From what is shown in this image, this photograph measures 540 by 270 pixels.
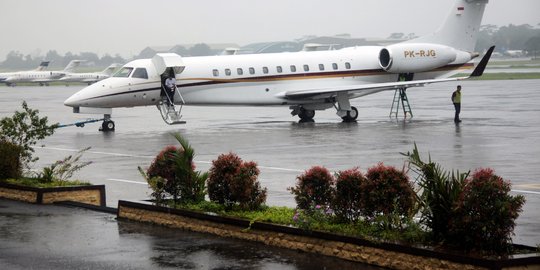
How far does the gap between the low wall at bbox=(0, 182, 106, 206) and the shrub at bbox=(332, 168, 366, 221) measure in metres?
6.19

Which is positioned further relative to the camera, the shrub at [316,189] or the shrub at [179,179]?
the shrub at [179,179]

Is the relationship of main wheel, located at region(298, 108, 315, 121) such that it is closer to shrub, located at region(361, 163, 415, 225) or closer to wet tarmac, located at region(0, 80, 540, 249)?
wet tarmac, located at region(0, 80, 540, 249)

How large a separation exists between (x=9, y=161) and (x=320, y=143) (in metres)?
12.5

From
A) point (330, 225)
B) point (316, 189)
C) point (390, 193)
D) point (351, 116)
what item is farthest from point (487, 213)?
point (351, 116)

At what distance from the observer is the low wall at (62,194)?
54.5ft

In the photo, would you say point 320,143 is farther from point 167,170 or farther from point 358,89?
point 167,170

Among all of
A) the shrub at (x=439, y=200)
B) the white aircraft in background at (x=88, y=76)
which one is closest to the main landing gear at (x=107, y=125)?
the shrub at (x=439, y=200)

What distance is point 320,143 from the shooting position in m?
28.9

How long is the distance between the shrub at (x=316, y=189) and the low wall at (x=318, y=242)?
49 centimetres

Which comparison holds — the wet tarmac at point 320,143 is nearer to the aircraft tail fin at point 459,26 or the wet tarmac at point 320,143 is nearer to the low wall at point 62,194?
the low wall at point 62,194

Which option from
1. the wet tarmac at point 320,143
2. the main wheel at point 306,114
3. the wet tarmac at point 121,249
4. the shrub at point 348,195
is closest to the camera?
the wet tarmac at point 121,249

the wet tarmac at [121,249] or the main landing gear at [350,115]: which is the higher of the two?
the main landing gear at [350,115]

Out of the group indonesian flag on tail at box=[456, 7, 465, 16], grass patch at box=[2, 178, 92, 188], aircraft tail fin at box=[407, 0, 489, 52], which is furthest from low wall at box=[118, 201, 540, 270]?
indonesian flag on tail at box=[456, 7, 465, 16]

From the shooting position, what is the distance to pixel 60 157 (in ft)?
89.8
